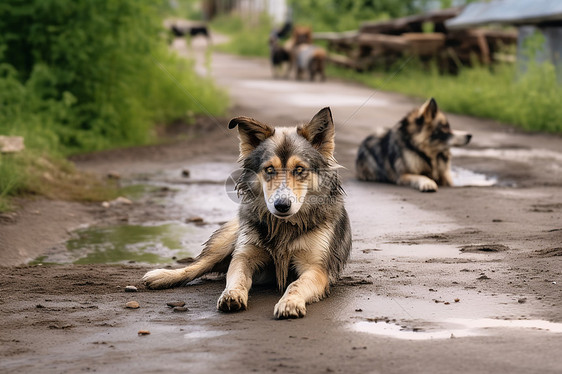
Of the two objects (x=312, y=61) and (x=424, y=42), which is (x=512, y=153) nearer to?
(x=424, y=42)

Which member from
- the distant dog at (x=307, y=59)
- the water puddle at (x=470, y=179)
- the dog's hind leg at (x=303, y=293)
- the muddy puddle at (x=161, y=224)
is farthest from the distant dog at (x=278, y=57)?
the dog's hind leg at (x=303, y=293)

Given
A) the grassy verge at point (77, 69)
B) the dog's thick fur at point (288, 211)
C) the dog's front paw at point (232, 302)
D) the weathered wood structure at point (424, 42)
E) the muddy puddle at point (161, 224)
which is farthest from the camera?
the weathered wood structure at point (424, 42)

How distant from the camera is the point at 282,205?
586 centimetres

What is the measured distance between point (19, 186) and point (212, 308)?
219 inches

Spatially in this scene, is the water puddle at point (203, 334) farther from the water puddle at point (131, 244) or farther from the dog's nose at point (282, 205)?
the water puddle at point (131, 244)

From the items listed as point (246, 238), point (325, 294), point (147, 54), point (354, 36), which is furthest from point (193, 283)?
point (354, 36)

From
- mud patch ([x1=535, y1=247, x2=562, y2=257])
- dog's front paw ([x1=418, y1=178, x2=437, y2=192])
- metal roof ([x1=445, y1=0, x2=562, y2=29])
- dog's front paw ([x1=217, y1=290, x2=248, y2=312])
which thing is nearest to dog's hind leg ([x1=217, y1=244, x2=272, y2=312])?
dog's front paw ([x1=217, y1=290, x2=248, y2=312])

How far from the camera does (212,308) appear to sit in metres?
5.89

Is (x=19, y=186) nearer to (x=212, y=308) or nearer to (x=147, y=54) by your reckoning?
(x=212, y=308)

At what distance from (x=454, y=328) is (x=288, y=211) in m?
1.42

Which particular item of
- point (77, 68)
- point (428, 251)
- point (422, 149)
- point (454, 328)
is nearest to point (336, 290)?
point (454, 328)

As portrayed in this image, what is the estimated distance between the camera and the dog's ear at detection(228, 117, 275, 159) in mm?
6340

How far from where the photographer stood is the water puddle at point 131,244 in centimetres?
852

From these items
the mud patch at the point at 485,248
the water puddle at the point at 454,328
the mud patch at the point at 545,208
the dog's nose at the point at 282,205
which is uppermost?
the dog's nose at the point at 282,205
